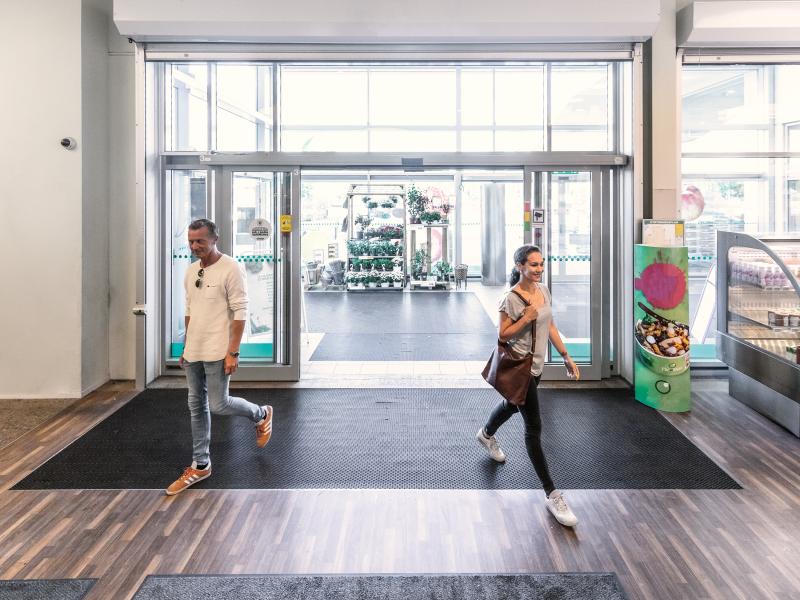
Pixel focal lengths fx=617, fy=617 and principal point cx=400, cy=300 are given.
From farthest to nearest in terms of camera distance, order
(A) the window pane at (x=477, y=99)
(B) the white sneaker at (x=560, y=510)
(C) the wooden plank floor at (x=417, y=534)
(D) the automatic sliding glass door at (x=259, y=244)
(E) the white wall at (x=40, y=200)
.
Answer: (A) the window pane at (x=477, y=99), (D) the automatic sliding glass door at (x=259, y=244), (E) the white wall at (x=40, y=200), (B) the white sneaker at (x=560, y=510), (C) the wooden plank floor at (x=417, y=534)

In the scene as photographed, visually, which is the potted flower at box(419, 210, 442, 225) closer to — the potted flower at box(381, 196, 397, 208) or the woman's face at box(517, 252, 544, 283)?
the potted flower at box(381, 196, 397, 208)

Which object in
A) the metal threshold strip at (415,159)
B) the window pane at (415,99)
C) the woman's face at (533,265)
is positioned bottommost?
the woman's face at (533,265)

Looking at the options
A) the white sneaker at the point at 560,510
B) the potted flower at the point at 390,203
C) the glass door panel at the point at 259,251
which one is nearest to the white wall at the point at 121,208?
the glass door panel at the point at 259,251

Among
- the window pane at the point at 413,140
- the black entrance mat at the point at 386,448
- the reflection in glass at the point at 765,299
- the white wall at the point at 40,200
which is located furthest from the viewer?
the window pane at the point at 413,140

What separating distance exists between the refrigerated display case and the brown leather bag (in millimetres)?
2394

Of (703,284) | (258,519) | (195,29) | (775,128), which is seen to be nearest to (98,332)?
(195,29)

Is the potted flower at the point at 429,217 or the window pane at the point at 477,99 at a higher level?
the window pane at the point at 477,99

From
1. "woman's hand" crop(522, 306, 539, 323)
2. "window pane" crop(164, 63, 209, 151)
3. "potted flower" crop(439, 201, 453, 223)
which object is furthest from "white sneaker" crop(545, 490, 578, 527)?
"potted flower" crop(439, 201, 453, 223)

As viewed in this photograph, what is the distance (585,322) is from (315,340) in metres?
3.68

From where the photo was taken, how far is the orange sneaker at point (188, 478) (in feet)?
11.5

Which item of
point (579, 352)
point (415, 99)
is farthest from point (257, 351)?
point (415, 99)

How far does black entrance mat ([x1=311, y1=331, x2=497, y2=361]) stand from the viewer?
23.5ft

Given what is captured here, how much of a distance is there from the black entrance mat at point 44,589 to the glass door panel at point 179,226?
3.72m

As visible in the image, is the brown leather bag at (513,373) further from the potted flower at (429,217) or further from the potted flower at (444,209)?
the potted flower at (444,209)
